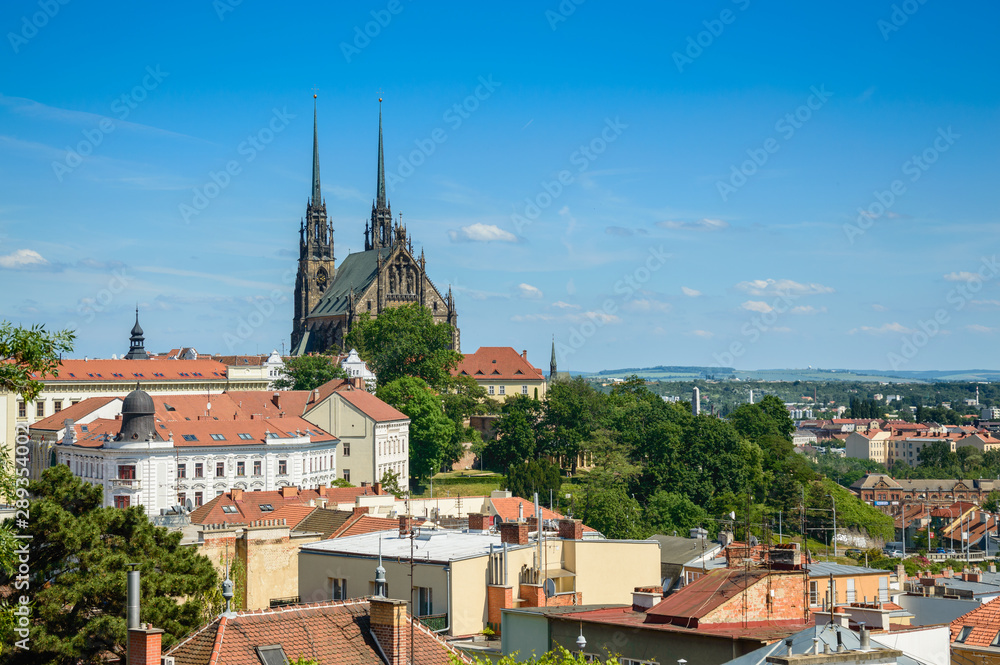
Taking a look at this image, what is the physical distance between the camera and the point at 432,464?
91.6m

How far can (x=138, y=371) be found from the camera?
10419cm

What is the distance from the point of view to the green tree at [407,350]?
355 ft

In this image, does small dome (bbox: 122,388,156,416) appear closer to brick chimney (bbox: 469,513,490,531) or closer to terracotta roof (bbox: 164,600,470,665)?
brick chimney (bbox: 469,513,490,531)

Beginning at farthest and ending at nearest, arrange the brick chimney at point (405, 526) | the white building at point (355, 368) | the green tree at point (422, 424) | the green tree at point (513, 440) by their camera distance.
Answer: the white building at point (355, 368) < the green tree at point (513, 440) < the green tree at point (422, 424) < the brick chimney at point (405, 526)

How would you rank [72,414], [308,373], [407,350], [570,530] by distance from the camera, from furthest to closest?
[407,350] < [308,373] < [72,414] < [570,530]

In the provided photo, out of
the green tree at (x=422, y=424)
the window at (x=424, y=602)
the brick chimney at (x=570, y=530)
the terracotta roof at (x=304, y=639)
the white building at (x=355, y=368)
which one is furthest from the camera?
the white building at (x=355, y=368)

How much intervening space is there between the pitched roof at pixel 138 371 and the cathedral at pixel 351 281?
19.0 metres

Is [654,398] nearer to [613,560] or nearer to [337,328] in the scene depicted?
[337,328]

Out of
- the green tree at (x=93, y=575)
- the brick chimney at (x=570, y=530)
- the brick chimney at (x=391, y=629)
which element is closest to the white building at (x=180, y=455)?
the brick chimney at (x=570, y=530)

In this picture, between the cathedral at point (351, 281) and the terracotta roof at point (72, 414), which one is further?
the cathedral at point (351, 281)

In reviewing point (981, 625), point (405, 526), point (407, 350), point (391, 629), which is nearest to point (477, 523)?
point (405, 526)

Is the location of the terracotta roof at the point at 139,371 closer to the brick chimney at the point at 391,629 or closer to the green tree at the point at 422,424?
the green tree at the point at 422,424

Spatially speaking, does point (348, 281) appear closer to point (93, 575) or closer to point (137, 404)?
point (137, 404)

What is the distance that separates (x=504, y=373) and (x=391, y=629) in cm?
10954
